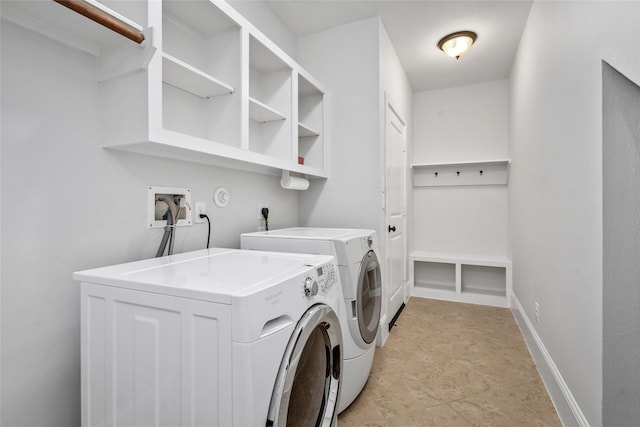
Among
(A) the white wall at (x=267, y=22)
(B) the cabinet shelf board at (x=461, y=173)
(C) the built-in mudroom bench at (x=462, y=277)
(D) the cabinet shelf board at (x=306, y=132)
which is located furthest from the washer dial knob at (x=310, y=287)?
(B) the cabinet shelf board at (x=461, y=173)

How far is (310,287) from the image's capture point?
105 centimetres

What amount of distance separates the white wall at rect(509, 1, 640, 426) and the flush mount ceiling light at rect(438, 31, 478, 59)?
0.45 m

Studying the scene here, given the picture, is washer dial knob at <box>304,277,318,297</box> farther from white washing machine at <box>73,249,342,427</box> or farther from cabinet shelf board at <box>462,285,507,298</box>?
cabinet shelf board at <box>462,285,507,298</box>

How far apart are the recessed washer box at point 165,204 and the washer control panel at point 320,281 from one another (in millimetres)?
833

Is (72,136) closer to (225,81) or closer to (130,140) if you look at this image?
(130,140)

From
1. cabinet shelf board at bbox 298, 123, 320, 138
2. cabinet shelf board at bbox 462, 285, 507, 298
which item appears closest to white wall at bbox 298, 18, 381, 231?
cabinet shelf board at bbox 298, 123, 320, 138

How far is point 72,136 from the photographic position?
3.75 ft

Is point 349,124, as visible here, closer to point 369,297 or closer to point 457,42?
point 457,42

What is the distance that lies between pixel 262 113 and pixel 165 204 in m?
0.83

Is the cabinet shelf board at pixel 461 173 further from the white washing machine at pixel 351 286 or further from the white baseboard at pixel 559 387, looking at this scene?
the white washing machine at pixel 351 286

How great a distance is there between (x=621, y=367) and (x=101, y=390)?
1788mm

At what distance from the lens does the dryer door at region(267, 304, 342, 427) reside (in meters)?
1.00

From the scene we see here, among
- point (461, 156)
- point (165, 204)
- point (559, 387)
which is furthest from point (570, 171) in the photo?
point (461, 156)

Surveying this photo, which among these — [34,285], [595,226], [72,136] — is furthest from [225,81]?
[595,226]
